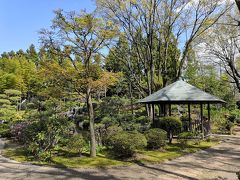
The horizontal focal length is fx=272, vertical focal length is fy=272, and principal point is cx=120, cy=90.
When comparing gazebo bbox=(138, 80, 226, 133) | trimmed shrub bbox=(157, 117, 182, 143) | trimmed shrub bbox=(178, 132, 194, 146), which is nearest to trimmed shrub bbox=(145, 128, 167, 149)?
trimmed shrub bbox=(178, 132, 194, 146)

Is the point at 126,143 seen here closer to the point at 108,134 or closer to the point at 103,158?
the point at 103,158

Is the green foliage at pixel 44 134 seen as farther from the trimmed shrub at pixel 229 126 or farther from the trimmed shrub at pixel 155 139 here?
the trimmed shrub at pixel 229 126

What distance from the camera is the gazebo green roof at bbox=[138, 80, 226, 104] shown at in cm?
1513

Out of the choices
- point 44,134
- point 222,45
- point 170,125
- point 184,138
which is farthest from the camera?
point 222,45

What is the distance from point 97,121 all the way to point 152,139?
24.9ft

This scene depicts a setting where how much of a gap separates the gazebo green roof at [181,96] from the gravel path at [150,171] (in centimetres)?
496

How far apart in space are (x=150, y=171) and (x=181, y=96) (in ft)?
24.8

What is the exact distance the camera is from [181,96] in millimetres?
15453

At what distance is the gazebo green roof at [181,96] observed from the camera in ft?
49.6

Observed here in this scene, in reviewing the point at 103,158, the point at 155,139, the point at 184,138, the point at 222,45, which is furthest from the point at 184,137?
the point at 222,45

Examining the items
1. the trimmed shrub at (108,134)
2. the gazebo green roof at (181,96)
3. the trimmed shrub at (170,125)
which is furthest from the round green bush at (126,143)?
the gazebo green roof at (181,96)

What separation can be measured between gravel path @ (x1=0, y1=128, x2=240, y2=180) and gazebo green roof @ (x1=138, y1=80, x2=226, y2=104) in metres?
4.96

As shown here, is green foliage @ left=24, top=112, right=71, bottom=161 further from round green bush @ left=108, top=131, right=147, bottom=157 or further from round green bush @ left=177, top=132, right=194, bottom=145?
round green bush @ left=177, top=132, right=194, bottom=145

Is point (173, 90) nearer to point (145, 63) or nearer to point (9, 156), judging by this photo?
point (145, 63)
